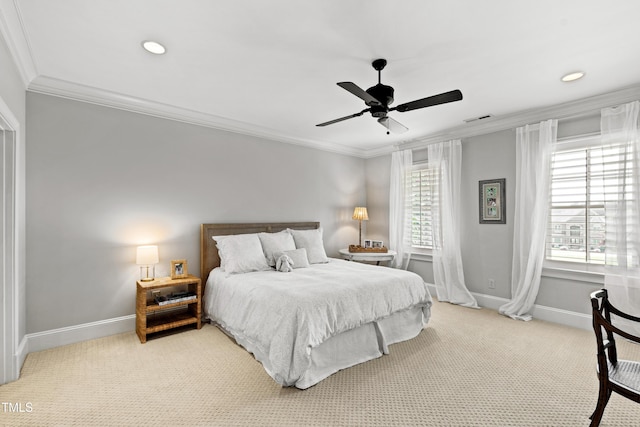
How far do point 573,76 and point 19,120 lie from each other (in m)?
4.97

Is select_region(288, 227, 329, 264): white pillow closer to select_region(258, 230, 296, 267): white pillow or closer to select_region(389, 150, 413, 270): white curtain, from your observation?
select_region(258, 230, 296, 267): white pillow

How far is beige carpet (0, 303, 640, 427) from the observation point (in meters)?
1.99

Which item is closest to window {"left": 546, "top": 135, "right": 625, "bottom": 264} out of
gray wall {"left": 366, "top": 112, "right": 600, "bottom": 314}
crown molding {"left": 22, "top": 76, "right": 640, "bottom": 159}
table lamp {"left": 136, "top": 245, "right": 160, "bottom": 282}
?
gray wall {"left": 366, "top": 112, "right": 600, "bottom": 314}

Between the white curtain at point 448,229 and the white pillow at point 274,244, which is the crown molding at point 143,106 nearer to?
the white pillow at point 274,244

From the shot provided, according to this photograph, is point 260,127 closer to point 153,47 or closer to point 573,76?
point 153,47

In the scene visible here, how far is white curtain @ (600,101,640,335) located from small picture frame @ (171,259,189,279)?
4643mm

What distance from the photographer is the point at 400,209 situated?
17.4ft

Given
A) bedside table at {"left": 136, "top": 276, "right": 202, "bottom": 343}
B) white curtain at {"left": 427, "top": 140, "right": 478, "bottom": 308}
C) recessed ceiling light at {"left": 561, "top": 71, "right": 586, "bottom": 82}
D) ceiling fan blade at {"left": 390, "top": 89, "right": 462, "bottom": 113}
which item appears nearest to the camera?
ceiling fan blade at {"left": 390, "top": 89, "right": 462, "bottom": 113}

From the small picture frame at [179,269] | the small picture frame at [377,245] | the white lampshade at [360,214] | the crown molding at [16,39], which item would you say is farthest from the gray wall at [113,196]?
the small picture frame at [377,245]

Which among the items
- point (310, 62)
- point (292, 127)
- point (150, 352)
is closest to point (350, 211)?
point (292, 127)

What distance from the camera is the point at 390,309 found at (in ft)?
9.96

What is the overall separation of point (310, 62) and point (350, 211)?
11.6 feet

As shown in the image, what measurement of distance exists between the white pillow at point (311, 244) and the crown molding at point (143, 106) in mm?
1507

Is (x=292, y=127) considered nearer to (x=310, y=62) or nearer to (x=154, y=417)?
(x=310, y=62)
